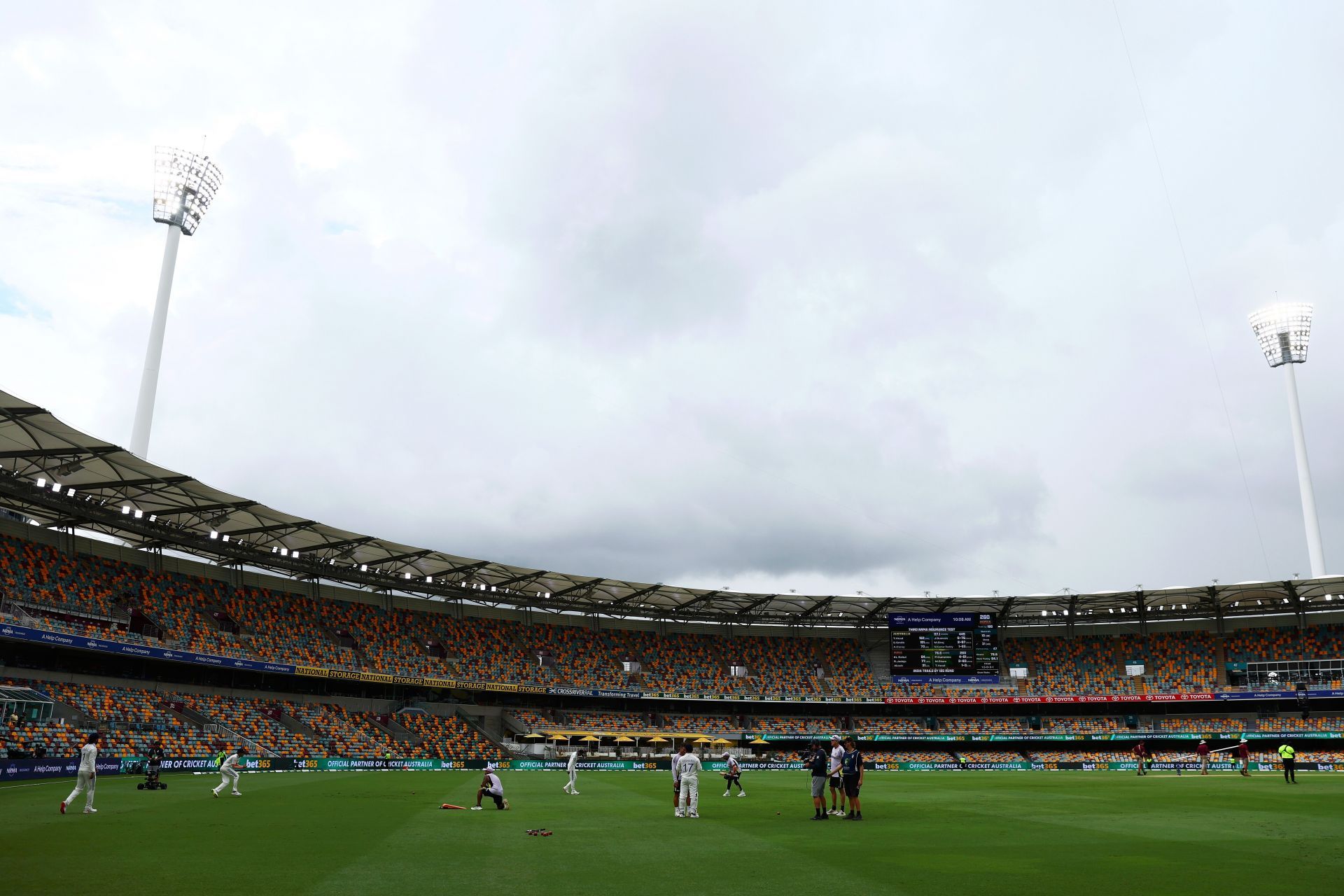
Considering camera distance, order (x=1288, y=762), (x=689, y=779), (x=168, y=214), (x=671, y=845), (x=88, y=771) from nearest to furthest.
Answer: (x=671, y=845)
(x=88, y=771)
(x=689, y=779)
(x=1288, y=762)
(x=168, y=214)

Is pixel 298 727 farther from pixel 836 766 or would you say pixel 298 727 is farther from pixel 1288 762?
pixel 1288 762

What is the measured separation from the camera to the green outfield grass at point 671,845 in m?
11.6

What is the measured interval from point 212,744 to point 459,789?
22.3 meters

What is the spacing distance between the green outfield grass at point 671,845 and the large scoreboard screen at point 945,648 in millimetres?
44554

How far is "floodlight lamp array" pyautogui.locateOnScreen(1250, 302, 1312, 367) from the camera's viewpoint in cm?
8588

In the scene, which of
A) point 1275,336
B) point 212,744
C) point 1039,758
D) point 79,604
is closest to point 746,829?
point 212,744

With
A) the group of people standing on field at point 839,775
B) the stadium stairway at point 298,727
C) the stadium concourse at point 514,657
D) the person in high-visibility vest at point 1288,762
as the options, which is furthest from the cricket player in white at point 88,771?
the person in high-visibility vest at point 1288,762

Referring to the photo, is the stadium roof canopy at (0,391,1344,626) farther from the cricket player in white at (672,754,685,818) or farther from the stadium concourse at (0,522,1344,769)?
the cricket player in white at (672,754,685,818)

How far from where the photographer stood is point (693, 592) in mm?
76250

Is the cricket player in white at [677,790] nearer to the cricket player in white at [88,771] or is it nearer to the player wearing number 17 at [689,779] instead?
the player wearing number 17 at [689,779]

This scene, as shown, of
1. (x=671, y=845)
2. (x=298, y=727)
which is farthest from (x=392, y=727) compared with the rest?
(x=671, y=845)

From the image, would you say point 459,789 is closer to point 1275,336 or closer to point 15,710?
point 15,710

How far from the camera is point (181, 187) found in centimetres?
7025

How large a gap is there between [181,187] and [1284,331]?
99900mm
